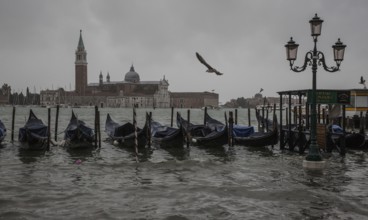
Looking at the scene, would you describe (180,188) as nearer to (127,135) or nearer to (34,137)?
(34,137)

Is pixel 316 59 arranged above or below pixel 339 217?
above

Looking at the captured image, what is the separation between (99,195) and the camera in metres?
7.80

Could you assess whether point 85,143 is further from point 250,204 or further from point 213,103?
point 213,103

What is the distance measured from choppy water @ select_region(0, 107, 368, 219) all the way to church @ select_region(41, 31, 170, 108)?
103957 mm

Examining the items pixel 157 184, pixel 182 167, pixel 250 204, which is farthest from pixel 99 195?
pixel 182 167

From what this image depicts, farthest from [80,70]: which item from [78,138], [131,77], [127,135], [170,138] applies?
[170,138]

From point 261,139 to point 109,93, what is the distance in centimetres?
11047

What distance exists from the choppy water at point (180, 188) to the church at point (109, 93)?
10396cm

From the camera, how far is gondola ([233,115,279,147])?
51.2 ft

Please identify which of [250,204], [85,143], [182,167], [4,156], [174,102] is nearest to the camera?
[250,204]

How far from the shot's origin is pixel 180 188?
8461mm

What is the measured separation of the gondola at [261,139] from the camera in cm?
1561

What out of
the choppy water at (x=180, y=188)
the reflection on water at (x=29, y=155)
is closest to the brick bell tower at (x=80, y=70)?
the reflection on water at (x=29, y=155)

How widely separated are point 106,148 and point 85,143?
0.86 metres
